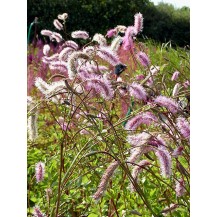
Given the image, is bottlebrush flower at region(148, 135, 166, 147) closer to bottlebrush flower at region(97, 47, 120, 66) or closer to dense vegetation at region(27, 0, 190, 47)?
bottlebrush flower at region(97, 47, 120, 66)

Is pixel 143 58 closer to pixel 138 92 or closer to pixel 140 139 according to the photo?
pixel 138 92

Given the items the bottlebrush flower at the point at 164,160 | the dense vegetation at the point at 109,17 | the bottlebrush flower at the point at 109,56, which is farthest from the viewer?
the dense vegetation at the point at 109,17

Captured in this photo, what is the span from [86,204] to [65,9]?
4989mm

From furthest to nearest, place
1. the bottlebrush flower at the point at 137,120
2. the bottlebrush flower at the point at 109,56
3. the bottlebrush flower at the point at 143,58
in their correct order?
the bottlebrush flower at the point at 143,58, the bottlebrush flower at the point at 109,56, the bottlebrush flower at the point at 137,120

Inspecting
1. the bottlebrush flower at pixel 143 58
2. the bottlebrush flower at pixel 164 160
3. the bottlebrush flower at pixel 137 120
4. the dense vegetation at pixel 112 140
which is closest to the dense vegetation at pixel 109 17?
the dense vegetation at pixel 112 140

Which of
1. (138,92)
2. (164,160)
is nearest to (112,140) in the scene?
(138,92)

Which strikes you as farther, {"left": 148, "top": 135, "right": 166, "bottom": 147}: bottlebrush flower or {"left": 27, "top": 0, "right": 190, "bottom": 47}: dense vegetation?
{"left": 27, "top": 0, "right": 190, "bottom": 47}: dense vegetation

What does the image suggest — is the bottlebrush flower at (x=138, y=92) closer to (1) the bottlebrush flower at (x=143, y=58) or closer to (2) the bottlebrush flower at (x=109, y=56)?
(2) the bottlebrush flower at (x=109, y=56)

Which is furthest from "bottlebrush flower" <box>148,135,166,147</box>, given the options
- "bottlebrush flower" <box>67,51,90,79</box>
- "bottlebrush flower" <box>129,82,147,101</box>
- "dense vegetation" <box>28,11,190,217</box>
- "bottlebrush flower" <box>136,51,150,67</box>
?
"bottlebrush flower" <box>136,51,150,67</box>
